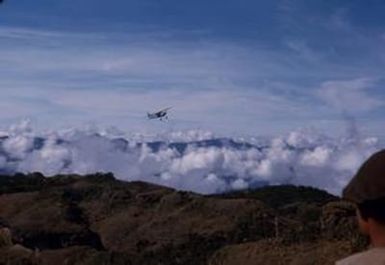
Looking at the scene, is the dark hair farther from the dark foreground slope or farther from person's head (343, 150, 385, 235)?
the dark foreground slope

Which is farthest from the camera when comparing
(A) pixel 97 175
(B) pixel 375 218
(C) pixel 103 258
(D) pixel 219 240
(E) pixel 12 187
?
(A) pixel 97 175

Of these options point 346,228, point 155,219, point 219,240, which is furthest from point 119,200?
point 346,228

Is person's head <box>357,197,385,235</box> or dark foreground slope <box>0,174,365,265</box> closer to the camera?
person's head <box>357,197,385,235</box>

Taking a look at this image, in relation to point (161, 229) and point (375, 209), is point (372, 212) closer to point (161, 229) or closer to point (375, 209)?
point (375, 209)

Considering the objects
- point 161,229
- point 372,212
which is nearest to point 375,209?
point 372,212

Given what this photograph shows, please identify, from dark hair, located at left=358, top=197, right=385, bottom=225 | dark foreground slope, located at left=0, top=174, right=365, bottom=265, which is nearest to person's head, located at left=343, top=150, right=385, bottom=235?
dark hair, located at left=358, top=197, right=385, bottom=225

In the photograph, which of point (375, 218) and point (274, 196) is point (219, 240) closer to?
point (375, 218)
